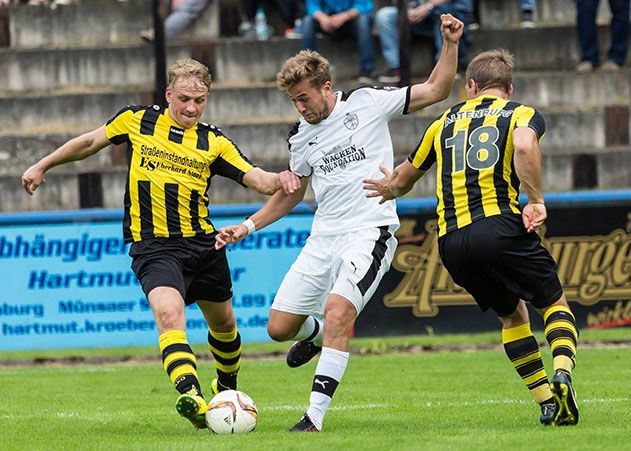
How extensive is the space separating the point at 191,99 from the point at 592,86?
34.6 ft

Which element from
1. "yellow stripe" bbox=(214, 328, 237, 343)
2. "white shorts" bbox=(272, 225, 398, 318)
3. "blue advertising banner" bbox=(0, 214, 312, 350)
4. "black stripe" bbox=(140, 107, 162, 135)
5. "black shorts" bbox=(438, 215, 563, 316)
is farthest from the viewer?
"blue advertising banner" bbox=(0, 214, 312, 350)

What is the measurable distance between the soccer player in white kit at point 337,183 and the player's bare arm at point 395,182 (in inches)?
13.6

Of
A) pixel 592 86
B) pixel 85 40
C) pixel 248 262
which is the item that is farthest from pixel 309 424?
pixel 85 40

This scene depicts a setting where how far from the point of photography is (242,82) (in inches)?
755

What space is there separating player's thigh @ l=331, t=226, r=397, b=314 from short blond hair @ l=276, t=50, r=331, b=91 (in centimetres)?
99

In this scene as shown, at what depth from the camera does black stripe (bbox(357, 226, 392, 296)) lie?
8.28 metres

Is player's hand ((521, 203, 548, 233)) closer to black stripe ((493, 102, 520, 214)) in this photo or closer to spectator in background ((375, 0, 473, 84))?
black stripe ((493, 102, 520, 214))

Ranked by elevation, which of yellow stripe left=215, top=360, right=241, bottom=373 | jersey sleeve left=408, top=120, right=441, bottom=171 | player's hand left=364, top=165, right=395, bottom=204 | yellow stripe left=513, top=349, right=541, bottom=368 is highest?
jersey sleeve left=408, top=120, right=441, bottom=171

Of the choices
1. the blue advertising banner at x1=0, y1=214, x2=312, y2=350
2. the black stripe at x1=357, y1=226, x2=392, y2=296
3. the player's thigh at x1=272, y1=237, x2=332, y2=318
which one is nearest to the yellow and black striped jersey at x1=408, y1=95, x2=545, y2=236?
the black stripe at x1=357, y1=226, x2=392, y2=296

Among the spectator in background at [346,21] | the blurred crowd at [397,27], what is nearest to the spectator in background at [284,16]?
the blurred crowd at [397,27]

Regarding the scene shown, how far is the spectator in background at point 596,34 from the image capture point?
17.5 meters

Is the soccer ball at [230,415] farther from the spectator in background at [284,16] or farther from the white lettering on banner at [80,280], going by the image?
the spectator in background at [284,16]

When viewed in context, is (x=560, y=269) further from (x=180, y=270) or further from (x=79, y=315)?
(x=180, y=270)

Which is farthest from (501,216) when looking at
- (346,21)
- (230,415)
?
(346,21)
